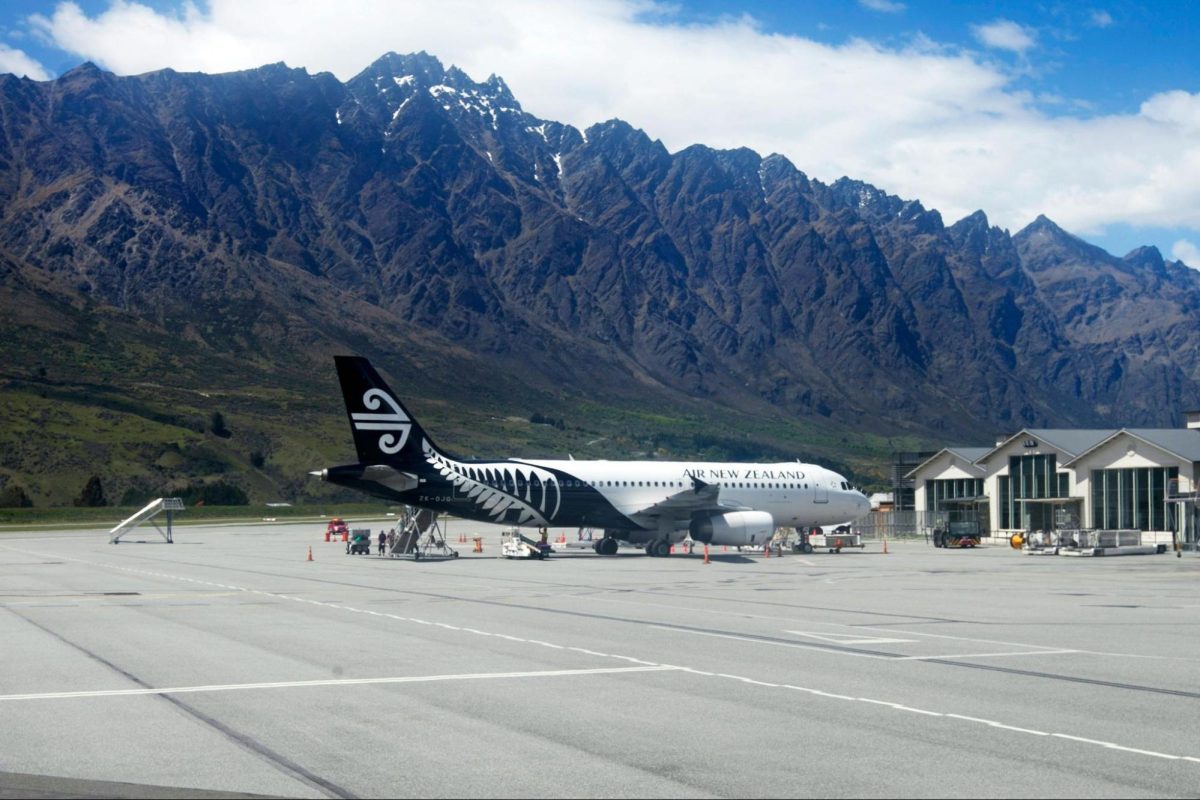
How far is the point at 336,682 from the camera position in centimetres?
1627

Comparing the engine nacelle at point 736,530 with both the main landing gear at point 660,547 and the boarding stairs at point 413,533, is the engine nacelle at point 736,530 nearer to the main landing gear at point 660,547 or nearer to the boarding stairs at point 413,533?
the main landing gear at point 660,547

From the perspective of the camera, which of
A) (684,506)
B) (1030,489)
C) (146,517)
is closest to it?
(684,506)

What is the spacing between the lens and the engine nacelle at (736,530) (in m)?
52.6

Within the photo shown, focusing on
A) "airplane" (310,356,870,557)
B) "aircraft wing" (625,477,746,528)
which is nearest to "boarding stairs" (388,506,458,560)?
"airplane" (310,356,870,557)

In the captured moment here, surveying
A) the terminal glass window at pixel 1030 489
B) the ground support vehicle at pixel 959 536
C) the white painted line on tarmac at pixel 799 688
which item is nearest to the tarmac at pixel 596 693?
the white painted line on tarmac at pixel 799 688

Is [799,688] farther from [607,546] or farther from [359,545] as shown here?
[359,545]

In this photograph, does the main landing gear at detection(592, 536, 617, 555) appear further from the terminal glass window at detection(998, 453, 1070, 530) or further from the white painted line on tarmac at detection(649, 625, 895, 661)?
the white painted line on tarmac at detection(649, 625, 895, 661)

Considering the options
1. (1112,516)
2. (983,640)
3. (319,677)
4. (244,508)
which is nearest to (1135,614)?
(983,640)

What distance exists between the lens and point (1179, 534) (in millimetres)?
64062

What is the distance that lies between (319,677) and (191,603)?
13.4 m

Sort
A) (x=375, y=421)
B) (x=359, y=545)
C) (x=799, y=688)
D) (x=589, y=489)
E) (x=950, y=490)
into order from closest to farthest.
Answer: (x=799, y=688) → (x=375, y=421) → (x=589, y=489) → (x=359, y=545) → (x=950, y=490)

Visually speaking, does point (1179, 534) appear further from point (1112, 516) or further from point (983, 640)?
point (983, 640)

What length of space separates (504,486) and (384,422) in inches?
204

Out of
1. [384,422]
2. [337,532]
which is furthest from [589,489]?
[337,532]
